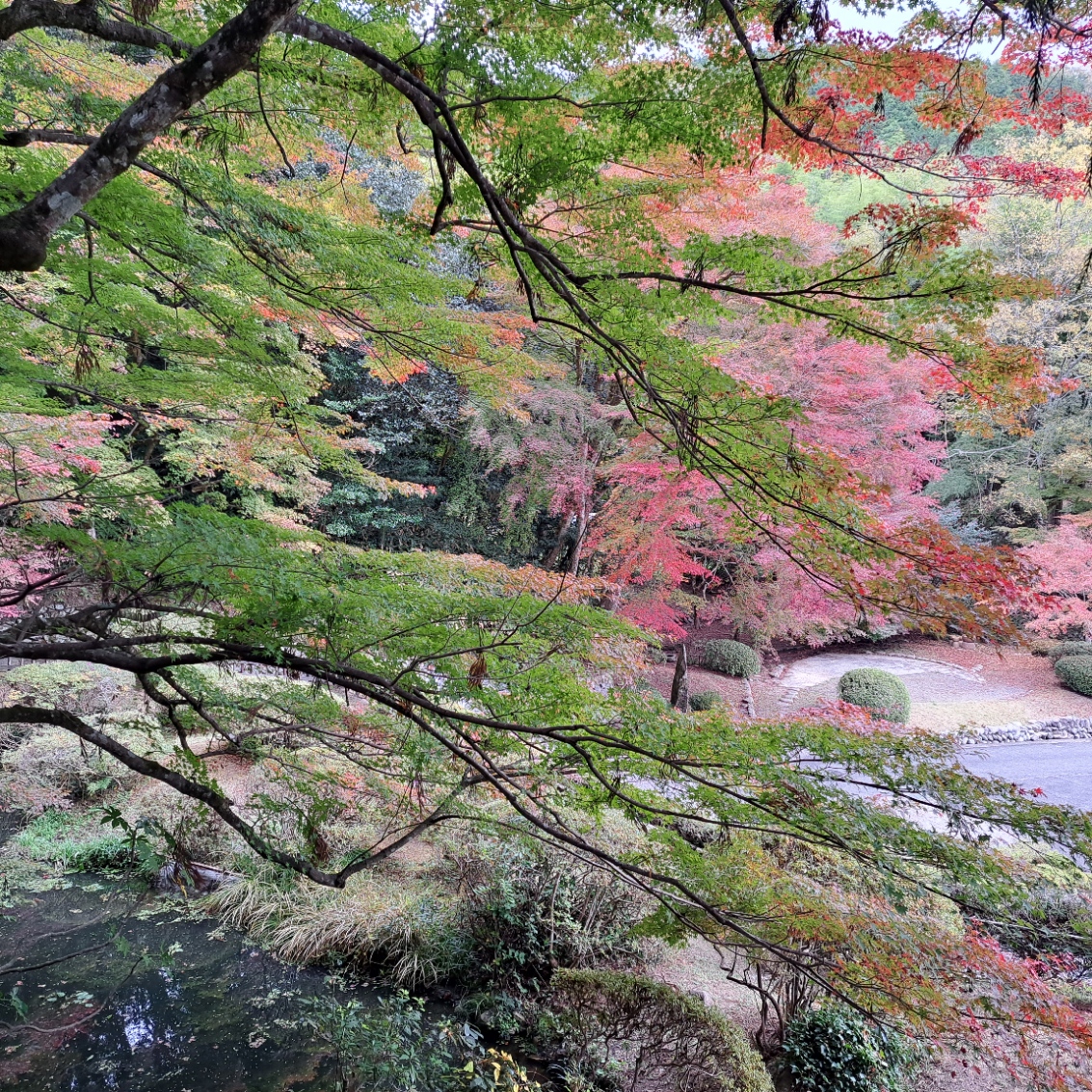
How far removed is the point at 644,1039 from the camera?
3.94 metres

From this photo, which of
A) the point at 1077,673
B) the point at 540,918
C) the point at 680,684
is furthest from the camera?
the point at 1077,673

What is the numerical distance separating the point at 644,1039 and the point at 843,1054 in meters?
1.40

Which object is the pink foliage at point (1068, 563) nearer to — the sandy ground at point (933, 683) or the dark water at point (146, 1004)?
the sandy ground at point (933, 683)

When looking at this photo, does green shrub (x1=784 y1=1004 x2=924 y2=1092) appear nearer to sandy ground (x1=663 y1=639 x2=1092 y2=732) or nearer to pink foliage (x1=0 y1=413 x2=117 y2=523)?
pink foliage (x1=0 y1=413 x2=117 y2=523)

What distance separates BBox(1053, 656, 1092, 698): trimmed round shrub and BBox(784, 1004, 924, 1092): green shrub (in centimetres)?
1146

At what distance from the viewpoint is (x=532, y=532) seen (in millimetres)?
14234

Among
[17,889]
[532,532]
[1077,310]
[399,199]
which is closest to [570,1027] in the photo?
[17,889]

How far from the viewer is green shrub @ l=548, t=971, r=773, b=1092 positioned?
3.54 metres

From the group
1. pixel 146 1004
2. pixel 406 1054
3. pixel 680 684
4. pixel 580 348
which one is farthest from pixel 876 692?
pixel 146 1004

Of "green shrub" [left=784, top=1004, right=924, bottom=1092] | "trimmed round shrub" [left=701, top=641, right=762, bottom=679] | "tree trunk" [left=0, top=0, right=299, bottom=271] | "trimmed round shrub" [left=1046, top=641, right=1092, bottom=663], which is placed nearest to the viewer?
"tree trunk" [left=0, top=0, right=299, bottom=271]

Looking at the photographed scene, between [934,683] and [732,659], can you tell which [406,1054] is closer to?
[732,659]

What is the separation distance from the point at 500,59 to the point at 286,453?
6.64 m

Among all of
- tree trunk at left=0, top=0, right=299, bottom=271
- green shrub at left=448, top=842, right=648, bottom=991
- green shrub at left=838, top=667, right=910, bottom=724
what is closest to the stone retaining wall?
green shrub at left=838, top=667, right=910, bottom=724

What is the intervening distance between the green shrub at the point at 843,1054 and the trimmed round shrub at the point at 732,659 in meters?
9.14
